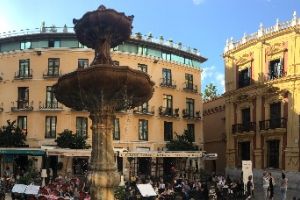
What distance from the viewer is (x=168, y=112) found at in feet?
136

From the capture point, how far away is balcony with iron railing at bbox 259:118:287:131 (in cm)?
3120

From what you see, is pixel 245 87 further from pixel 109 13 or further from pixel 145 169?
pixel 109 13

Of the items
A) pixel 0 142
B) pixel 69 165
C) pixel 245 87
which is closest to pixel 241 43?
pixel 245 87

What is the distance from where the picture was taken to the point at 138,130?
3941 centimetres

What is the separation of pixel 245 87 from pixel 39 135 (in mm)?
16085

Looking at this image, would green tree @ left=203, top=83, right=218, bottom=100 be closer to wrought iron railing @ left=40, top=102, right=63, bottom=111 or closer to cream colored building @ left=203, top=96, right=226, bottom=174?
cream colored building @ left=203, top=96, right=226, bottom=174

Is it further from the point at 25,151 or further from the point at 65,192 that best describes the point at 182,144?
the point at 65,192

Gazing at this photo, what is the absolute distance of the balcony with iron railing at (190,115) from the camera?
4280 cm

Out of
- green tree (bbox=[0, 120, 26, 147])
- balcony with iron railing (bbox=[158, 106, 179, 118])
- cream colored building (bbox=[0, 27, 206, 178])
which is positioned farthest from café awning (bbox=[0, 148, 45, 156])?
balcony with iron railing (bbox=[158, 106, 179, 118])

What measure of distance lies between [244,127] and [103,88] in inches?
948

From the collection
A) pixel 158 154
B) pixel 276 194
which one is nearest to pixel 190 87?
pixel 158 154

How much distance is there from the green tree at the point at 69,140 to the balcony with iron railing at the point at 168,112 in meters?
8.65

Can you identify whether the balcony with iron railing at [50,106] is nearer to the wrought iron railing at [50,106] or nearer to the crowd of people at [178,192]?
the wrought iron railing at [50,106]

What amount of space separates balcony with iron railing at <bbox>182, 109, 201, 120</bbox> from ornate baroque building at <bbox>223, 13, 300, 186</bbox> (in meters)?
6.12
